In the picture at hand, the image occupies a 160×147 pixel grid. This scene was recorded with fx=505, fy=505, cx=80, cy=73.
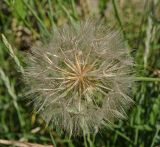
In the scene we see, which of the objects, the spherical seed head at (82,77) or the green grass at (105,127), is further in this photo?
the green grass at (105,127)

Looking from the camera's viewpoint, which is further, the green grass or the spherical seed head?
the green grass

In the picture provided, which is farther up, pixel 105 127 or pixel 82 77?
pixel 82 77

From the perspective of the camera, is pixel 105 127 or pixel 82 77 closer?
pixel 82 77

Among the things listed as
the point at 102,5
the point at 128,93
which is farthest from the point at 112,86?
the point at 102,5
